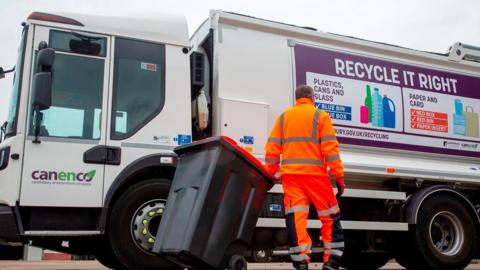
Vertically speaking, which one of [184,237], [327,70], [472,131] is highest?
[327,70]

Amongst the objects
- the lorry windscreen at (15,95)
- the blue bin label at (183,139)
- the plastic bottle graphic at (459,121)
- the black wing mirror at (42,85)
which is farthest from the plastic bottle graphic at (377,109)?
the lorry windscreen at (15,95)

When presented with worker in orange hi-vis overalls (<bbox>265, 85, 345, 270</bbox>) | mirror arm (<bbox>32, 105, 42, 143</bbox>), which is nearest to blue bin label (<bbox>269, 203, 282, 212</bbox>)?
worker in orange hi-vis overalls (<bbox>265, 85, 345, 270</bbox>)

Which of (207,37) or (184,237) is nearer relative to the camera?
(184,237)

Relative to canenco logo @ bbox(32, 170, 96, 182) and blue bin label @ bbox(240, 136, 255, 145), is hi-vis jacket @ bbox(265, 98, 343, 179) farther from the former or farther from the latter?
canenco logo @ bbox(32, 170, 96, 182)

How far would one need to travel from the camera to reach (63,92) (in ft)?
17.0

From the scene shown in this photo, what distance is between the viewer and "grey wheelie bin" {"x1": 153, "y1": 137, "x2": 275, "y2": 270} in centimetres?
404

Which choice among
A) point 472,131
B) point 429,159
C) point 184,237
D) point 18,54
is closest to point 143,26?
point 18,54

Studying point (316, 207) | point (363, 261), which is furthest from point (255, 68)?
point (363, 261)

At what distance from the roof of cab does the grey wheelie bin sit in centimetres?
169

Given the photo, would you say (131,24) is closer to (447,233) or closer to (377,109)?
(377,109)

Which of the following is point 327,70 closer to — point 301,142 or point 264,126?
point 264,126

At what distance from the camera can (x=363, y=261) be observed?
7848mm

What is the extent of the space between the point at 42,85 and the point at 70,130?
51cm

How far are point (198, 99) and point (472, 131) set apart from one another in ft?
12.4
